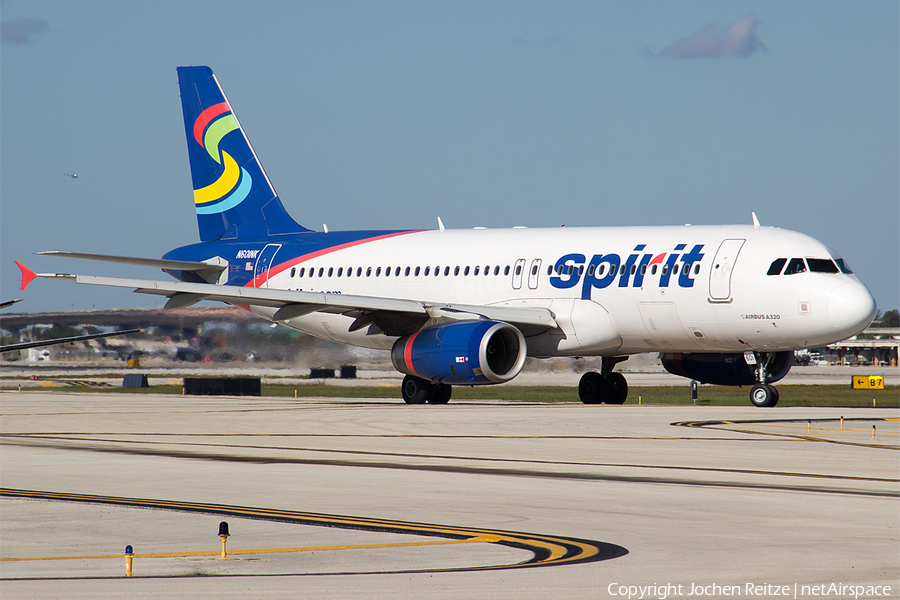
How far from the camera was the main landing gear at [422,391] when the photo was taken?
3089cm

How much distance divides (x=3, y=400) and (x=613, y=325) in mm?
18626

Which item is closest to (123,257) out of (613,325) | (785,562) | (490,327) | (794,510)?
(490,327)

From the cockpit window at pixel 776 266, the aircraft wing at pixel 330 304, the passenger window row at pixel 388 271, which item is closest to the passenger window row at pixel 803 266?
the cockpit window at pixel 776 266

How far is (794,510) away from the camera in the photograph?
12.0 meters

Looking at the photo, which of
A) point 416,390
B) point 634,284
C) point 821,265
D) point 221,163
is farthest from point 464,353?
point 221,163

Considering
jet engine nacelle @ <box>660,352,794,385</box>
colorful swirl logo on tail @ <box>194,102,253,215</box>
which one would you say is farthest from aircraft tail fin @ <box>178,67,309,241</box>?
jet engine nacelle @ <box>660,352,794,385</box>

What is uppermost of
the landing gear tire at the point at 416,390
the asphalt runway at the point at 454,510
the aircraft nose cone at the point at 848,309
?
the aircraft nose cone at the point at 848,309

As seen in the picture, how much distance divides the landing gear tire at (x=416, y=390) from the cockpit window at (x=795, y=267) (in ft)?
31.9

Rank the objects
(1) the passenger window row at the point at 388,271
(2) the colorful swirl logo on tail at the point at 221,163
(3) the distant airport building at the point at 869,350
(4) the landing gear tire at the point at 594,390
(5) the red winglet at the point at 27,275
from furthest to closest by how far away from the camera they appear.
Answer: (3) the distant airport building at the point at 869,350, (2) the colorful swirl logo on tail at the point at 221,163, (4) the landing gear tire at the point at 594,390, (1) the passenger window row at the point at 388,271, (5) the red winglet at the point at 27,275

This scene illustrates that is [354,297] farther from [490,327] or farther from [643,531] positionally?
[643,531]

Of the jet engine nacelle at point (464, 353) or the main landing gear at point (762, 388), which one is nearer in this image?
the jet engine nacelle at point (464, 353)

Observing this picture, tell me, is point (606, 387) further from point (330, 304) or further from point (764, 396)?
point (330, 304)

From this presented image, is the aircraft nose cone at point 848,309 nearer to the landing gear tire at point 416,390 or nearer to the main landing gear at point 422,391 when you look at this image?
the main landing gear at point 422,391

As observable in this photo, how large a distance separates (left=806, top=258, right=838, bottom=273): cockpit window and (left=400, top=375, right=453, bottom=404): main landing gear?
9862 millimetres
